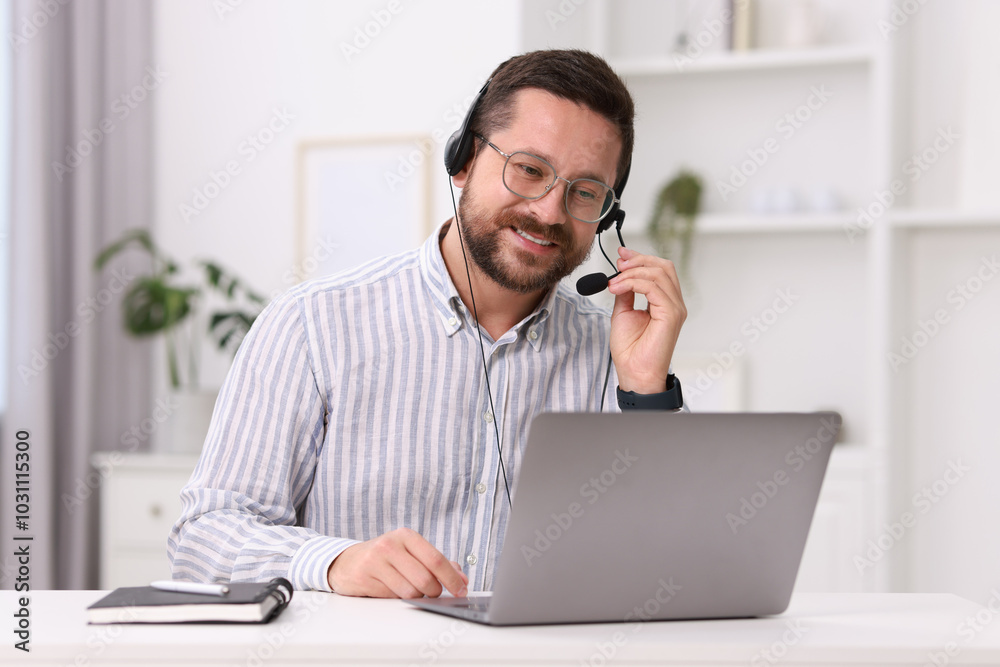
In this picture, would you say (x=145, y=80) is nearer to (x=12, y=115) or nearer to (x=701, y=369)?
(x=12, y=115)

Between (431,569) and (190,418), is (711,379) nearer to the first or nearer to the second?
(190,418)

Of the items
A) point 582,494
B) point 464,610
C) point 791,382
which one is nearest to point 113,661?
point 464,610

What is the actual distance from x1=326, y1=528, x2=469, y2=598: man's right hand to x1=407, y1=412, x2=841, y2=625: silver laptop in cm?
7

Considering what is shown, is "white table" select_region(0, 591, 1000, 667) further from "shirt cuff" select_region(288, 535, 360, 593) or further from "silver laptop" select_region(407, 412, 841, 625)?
"shirt cuff" select_region(288, 535, 360, 593)

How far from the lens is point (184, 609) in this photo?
854 mm

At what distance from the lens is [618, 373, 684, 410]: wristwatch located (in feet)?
4.65

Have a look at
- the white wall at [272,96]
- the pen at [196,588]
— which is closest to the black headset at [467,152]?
the pen at [196,588]

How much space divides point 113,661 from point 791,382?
2619 millimetres

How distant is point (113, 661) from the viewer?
787mm

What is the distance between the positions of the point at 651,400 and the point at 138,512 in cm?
194

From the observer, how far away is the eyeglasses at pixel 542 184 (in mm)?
1413

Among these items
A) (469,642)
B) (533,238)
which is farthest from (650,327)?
(469,642)

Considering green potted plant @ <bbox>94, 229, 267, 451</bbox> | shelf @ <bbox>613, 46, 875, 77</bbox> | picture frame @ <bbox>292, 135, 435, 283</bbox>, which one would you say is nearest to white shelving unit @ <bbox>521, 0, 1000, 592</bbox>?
shelf @ <bbox>613, 46, 875, 77</bbox>

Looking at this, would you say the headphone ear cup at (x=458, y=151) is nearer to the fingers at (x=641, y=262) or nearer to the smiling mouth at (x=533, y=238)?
the smiling mouth at (x=533, y=238)
